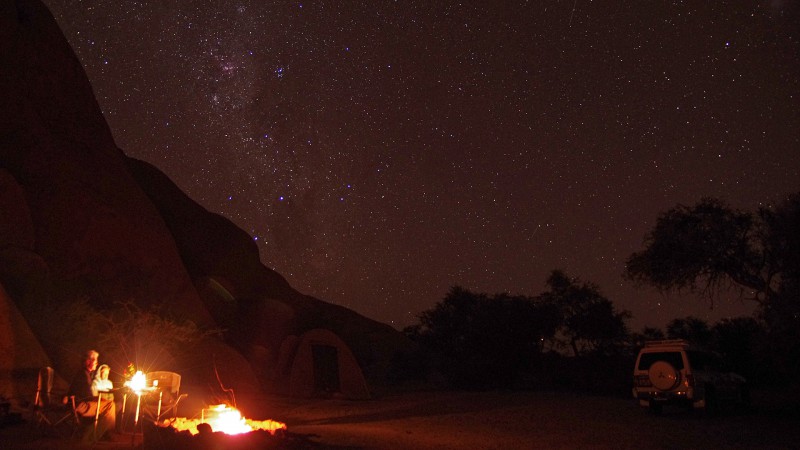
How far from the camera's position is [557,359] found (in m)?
31.9

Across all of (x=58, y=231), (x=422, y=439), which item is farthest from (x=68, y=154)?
(x=422, y=439)

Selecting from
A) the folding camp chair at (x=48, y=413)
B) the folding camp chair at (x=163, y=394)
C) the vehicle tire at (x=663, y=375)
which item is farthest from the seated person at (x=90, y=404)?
the vehicle tire at (x=663, y=375)

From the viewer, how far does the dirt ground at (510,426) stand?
10.5 m

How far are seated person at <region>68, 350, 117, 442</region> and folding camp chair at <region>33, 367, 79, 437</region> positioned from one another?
0.18m

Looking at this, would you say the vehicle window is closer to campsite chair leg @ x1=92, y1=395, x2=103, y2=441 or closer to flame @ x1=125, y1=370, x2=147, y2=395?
flame @ x1=125, y1=370, x2=147, y2=395

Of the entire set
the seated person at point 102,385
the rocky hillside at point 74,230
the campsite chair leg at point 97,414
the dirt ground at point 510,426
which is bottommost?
the dirt ground at point 510,426

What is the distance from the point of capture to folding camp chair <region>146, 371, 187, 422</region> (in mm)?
10719

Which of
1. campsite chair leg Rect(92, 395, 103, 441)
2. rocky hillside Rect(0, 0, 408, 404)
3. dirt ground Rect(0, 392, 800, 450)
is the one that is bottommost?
dirt ground Rect(0, 392, 800, 450)

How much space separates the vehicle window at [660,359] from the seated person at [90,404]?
1345 centimetres

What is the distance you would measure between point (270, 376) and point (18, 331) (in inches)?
473

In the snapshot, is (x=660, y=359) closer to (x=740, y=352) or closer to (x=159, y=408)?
(x=740, y=352)

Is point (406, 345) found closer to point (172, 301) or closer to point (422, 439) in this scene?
point (172, 301)

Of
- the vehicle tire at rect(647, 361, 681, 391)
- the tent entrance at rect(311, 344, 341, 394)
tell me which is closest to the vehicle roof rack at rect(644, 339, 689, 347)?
the vehicle tire at rect(647, 361, 681, 391)

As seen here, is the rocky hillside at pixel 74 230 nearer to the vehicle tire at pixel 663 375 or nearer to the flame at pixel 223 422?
the flame at pixel 223 422
